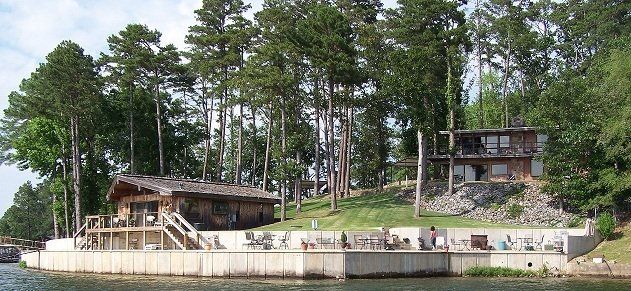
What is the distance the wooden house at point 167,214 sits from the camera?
40562mm

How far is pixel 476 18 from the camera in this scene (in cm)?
7581

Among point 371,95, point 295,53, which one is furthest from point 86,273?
point 371,95

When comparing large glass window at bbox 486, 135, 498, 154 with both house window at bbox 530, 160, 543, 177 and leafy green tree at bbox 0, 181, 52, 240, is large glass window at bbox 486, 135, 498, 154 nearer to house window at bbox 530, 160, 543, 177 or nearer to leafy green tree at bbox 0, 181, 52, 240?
house window at bbox 530, 160, 543, 177

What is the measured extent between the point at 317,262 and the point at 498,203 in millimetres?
24047

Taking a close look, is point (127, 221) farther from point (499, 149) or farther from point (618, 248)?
point (499, 149)

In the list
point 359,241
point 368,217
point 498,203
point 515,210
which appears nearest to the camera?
point 359,241

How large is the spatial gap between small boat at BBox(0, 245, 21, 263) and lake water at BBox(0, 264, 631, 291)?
2733cm

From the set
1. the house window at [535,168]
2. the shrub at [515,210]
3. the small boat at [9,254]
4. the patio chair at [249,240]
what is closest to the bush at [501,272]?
the patio chair at [249,240]

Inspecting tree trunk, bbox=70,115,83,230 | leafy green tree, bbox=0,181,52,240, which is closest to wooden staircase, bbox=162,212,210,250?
tree trunk, bbox=70,115,83,230

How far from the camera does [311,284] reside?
99.7 feet

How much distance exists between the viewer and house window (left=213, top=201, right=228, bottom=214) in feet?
150

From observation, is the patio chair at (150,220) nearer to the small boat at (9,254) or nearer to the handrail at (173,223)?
the handrail at (173,223)

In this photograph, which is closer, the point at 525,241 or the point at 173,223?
the point at 525,241

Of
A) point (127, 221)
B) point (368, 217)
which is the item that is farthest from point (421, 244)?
point (127, 221)
